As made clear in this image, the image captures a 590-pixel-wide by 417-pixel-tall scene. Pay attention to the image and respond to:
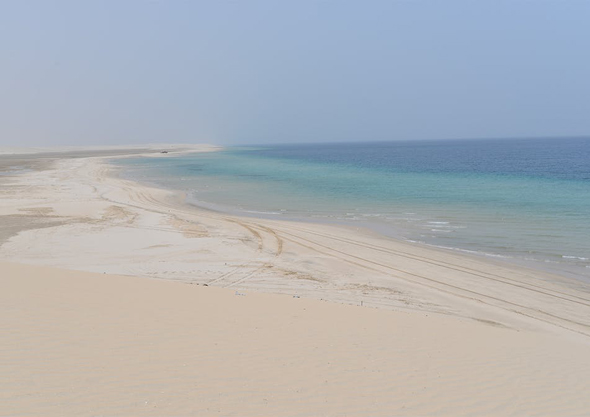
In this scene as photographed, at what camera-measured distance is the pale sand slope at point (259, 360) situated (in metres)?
5.01

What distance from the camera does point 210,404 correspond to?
4.93 meters

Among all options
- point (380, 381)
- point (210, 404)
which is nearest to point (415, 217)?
point (380, 381)

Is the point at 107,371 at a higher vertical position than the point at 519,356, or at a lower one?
higher

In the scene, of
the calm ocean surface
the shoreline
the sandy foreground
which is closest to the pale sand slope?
the sandy foreground

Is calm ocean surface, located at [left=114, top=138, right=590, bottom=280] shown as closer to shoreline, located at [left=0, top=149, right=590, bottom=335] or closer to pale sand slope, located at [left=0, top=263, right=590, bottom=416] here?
shoreline, located at [left=0, top=149, right=590, bottom=335]

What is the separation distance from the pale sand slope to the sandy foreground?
0.09 feet

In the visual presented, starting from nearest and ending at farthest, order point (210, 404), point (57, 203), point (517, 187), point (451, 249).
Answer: point (210, 404) < point (451, 249) < point (57, 203) < point (517, 187)

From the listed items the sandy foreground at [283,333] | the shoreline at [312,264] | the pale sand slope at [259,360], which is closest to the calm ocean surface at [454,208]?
the shoreline at [312,264]

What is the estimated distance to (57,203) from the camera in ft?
84.1

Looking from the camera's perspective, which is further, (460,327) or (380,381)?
(460,327)

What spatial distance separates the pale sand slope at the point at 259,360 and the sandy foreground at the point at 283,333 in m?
0.03

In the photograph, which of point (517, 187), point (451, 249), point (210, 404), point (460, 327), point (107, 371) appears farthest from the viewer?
point (517, 187)

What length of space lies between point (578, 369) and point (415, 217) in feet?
57.1

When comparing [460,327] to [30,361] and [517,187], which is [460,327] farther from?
[517,187]
